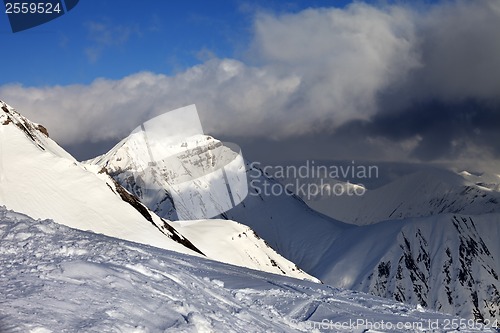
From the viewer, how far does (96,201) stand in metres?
68.4

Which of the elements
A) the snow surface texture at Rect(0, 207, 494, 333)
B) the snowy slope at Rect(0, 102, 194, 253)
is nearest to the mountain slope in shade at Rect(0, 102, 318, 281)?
the snowy slope at Rect(0, 102, 194, 253)

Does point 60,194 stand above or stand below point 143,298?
below

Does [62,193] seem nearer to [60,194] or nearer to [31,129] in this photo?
[60,194]

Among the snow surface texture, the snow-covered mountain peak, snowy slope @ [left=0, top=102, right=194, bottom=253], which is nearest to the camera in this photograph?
the snow surface texture

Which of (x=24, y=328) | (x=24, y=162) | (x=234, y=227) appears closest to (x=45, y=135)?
(x=24, y=162)

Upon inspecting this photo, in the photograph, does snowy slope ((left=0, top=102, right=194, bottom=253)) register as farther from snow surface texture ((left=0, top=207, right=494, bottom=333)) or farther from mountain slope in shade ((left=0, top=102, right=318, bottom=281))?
snow surface texture ((left=0, top=207, right=494, bottom=333))

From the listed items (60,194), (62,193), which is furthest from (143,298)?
(62,193)

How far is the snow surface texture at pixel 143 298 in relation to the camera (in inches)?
433

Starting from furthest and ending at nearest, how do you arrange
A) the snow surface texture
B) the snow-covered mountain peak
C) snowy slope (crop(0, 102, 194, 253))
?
the snow-covered mountain peak, snowy slope (crop(0, 102, 194, 253)), the snow surface texture

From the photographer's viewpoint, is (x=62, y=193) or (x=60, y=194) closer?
(x=60, y=194)

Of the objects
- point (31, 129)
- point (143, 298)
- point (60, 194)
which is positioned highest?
point (31, 129)

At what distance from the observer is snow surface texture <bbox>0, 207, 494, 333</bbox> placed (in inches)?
433

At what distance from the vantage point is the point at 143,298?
41.4 feet

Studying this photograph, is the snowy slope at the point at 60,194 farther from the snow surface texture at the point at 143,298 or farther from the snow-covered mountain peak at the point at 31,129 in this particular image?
the snow surface texture at the point at 143,298
